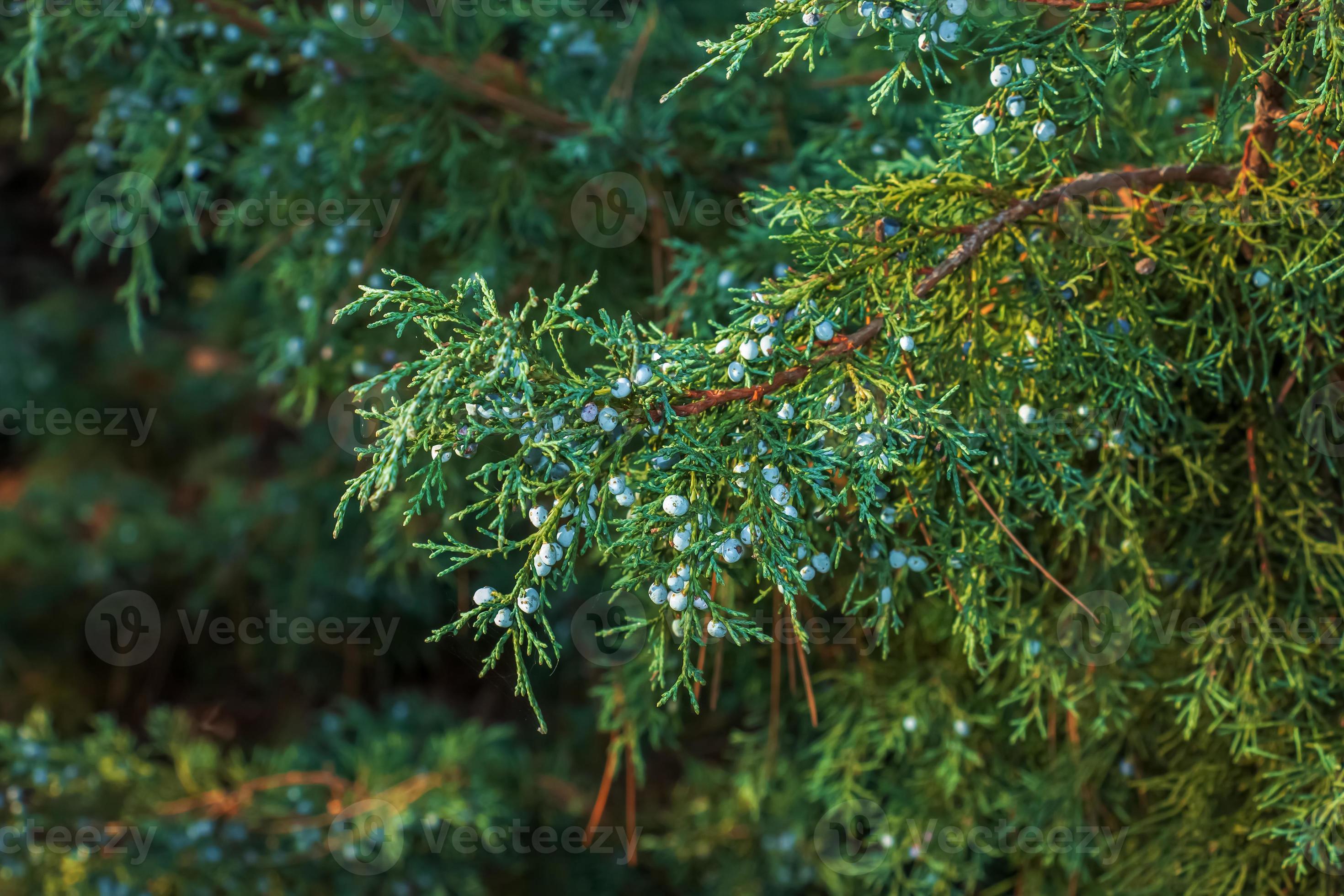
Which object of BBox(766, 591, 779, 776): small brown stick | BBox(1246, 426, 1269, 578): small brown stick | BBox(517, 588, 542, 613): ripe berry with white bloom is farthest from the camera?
BBox(766, 591, 779, 776): small brown stick

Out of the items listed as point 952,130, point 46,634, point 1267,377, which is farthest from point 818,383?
point 46,634

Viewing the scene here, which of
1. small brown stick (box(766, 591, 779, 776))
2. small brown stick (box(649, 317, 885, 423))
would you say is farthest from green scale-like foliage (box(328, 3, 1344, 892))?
small brown stick (box(766, 591, 779, 776))

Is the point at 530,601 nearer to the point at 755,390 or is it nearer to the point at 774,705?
the point at 755,390

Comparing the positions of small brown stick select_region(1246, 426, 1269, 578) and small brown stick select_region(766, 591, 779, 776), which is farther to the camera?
small brown stick select_region(766, 591, 779, 776)

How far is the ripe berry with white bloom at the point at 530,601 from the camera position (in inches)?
32.2

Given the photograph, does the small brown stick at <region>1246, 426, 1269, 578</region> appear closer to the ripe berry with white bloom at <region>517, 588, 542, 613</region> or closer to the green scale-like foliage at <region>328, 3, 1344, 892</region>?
the green scale-like foliage at <region>328, 3, 1344, 892</region>

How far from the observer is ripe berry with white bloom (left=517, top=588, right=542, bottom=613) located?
0.82 m

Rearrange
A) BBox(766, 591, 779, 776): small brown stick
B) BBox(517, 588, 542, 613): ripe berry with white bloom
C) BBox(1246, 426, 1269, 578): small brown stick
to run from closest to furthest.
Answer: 1. BBox(517, 588, 542, 613): ripe berry with white bloom
2. BBox(1246, 426, 1269, 578): small brown stick
3. BBox(766, 591, 779, 776): small brown stick

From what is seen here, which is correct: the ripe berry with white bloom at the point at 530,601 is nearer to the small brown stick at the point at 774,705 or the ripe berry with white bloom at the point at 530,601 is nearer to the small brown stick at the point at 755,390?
the small brown stick at the point at 755,390

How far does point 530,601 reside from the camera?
32.2 inches

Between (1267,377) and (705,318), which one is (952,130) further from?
(705,318)

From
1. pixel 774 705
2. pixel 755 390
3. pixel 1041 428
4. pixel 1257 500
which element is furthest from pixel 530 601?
pixel 1257 500

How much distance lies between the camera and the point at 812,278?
947mm

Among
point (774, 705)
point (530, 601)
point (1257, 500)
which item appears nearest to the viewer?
point (530, 601)
